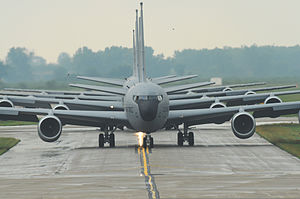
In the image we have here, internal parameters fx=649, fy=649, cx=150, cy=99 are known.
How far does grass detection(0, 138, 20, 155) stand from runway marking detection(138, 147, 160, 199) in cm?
866

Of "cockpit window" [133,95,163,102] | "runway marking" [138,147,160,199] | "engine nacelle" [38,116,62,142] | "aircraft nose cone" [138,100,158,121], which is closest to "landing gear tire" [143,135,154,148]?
"runway marking" [138,147,160,199]

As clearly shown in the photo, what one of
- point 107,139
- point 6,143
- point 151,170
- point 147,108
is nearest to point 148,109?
point 147,108

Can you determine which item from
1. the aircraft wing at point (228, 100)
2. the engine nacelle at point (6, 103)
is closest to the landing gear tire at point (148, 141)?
the aircraft wing at point (228, 100)

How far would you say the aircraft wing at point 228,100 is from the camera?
48281 millimetres

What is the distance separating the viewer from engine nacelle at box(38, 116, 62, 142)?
3706 cm

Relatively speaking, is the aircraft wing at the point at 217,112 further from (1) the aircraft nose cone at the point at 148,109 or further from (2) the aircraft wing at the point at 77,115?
(2) the aircraft wing at the point at 77,115

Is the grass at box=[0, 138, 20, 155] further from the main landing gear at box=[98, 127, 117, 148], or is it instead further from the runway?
the main landing gear at box=[98, 127, 117, 148]

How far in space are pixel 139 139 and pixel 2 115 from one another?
34.4 feet

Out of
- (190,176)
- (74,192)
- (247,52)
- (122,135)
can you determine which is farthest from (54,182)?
(247,52)

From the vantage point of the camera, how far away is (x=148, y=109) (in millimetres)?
36312

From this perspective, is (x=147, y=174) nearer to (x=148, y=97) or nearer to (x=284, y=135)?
(x=148, y=97)

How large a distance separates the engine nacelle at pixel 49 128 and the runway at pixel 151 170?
1.13m

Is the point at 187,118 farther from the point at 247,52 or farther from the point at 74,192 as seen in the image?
the point at 247,52

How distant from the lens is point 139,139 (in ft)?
151
